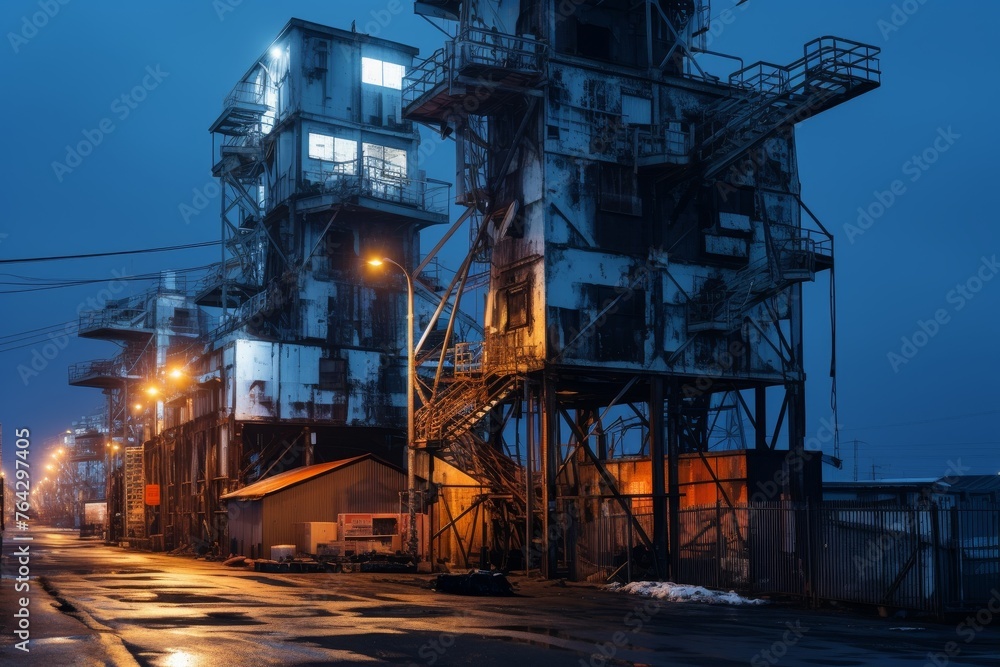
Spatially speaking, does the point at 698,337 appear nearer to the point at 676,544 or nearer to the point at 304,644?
the point at 676,544

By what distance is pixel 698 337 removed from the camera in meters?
38.5

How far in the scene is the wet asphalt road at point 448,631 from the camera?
1513 cm

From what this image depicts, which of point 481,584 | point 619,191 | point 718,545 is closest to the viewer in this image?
point 481,584

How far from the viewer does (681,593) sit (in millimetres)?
28453

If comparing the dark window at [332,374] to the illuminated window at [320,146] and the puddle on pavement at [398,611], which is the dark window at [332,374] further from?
the puddle on pavement at [398,611]

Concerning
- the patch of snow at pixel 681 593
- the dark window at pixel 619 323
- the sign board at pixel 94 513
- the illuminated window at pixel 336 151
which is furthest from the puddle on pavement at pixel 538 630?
the sign board at pixel 94 513

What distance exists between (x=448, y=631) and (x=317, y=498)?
1213 inches

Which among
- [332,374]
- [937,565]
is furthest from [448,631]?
[332,374]

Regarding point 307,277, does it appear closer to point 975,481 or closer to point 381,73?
point 381,73

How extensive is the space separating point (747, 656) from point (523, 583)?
58.8 ft

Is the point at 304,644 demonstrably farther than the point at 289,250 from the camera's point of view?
No

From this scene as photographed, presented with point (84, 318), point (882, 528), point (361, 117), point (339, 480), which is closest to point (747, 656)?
point (882, 528)

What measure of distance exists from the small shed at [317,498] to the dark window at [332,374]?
11.0 m

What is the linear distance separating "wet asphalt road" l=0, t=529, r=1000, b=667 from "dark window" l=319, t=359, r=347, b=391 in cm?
3085
